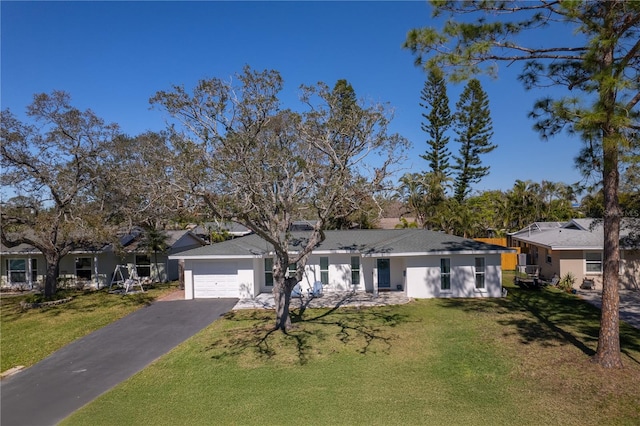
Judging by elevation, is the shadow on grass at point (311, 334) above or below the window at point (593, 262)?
below

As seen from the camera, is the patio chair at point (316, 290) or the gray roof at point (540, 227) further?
the gray roof at point (540, 227)

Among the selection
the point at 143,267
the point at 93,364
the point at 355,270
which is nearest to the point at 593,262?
the point at 355,270

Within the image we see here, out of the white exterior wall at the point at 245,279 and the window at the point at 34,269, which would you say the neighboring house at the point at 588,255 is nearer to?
the white exterior wall at the point at 245,279

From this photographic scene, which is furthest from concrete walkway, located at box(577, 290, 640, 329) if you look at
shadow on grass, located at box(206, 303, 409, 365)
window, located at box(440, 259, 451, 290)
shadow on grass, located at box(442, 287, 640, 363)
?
shadow on grass, located at box(206, 303, 409, 365)

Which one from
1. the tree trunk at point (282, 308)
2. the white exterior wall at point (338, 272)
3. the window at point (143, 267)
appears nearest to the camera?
the tree trunk at point (282, 308)

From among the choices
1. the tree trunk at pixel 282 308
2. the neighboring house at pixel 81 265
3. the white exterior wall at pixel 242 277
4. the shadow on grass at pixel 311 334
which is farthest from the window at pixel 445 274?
the neighboring house at pixel 81 265

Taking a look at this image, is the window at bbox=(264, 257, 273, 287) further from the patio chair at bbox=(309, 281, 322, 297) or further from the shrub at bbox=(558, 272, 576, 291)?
the shrub at bbox=(558, 272, 576, 291)
